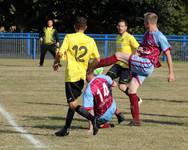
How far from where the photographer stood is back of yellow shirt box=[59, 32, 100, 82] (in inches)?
364

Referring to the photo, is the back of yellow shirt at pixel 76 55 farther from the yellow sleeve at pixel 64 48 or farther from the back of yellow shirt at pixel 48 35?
the back of yellow shirt at pixel 48 35

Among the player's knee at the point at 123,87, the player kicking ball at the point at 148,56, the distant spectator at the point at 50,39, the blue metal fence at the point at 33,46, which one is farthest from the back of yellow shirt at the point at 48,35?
the player kicking ball at the point at 148,56

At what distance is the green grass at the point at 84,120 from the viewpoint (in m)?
8.61

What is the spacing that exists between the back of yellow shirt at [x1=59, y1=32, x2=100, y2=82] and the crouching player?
148mm

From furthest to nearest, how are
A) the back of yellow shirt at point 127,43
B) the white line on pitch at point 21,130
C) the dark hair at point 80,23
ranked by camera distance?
the back of yellow shirt at point 127,43
the dark hair at point 80,23
the white line on pitch at point 21,130

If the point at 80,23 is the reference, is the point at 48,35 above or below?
below

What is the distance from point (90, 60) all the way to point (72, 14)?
36.4 m

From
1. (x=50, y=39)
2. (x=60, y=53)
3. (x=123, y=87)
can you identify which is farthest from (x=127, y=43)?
(x=50, y=39)

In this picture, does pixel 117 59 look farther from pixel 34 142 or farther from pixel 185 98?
pixel 185 98

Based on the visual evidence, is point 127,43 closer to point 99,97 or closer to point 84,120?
point 84,120

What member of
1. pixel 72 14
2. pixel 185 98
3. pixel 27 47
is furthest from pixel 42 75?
pixel 72 14

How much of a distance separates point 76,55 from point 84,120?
2.07 m

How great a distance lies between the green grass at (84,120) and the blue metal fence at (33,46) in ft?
56.4

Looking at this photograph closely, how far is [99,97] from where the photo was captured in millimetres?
9219
